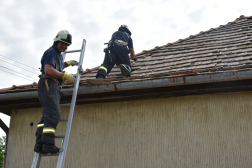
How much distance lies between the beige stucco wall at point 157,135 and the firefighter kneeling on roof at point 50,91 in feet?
3.31

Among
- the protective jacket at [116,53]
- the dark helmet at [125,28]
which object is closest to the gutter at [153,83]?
the protective jacket at [116,53]

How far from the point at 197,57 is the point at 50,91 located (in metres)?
2.79

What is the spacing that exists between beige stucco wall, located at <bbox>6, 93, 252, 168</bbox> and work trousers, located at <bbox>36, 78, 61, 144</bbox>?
1031 mm

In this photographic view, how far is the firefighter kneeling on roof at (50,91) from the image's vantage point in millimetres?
2889

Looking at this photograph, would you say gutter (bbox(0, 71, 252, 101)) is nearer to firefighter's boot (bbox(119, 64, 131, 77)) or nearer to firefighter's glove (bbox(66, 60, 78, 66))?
firefighter's glove (bbox(66, 60, 78, 66))

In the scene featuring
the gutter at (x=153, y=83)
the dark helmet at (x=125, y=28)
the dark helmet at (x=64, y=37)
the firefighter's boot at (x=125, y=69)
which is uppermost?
the dark helmet at (x=125, y=28)

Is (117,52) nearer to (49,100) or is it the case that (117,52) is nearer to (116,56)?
(116,56)

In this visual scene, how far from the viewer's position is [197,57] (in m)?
4.69

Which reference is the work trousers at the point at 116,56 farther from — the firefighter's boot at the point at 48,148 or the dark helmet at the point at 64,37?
the firefighter's boot at the point at 48,148

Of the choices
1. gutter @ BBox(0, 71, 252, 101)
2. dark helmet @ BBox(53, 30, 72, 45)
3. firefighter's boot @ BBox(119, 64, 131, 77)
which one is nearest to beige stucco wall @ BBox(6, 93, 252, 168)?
gutter @ BBox(0, 71, 252, 101)

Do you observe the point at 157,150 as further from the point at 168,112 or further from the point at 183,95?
the point at 183,95

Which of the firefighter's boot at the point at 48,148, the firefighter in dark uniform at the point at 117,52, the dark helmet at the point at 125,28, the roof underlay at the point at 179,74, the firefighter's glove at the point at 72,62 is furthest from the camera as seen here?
the dark helmet at the point at 125,28

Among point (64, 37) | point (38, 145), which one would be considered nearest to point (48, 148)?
point (38, 145)

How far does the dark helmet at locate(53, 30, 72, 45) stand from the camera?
332cm
